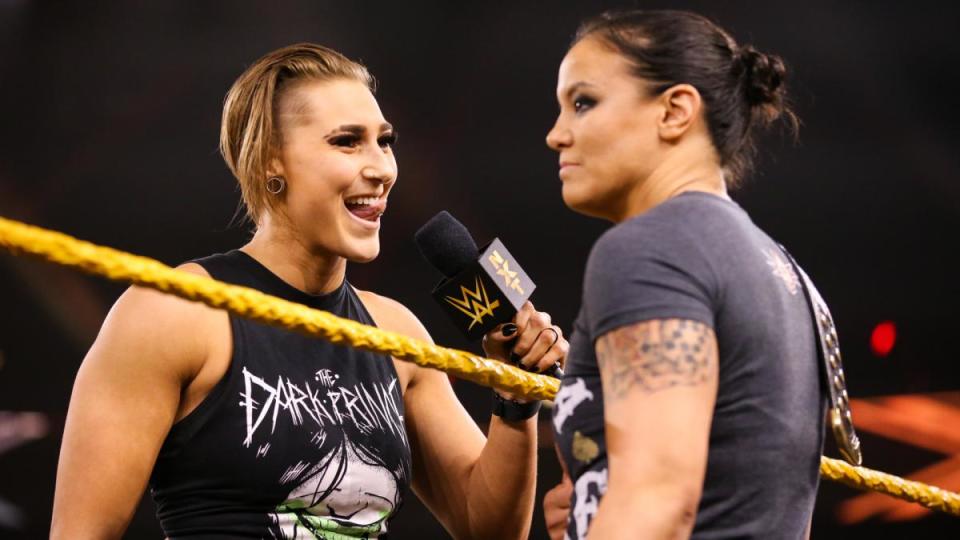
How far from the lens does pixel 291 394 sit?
145cm

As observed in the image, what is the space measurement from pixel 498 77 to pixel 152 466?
73.7 inches

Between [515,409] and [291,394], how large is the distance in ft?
1.10

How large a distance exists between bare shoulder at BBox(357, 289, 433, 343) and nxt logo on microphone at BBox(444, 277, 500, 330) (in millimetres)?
322

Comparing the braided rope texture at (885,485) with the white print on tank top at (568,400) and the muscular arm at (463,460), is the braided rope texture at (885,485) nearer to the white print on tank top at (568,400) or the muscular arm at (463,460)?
the muscular arm at (463,460)

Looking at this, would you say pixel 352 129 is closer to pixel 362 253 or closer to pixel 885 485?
pixel 362 253

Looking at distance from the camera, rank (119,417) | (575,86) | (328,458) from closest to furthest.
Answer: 1. (575,86)
2. (119,417)
3. (328,458)

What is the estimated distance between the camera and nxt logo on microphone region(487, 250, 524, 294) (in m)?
1.41

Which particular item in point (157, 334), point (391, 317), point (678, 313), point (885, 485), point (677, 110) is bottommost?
point (885, 485)

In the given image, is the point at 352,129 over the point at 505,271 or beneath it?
over

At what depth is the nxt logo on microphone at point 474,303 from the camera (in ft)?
4.64

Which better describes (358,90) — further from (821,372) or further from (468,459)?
(821,372)

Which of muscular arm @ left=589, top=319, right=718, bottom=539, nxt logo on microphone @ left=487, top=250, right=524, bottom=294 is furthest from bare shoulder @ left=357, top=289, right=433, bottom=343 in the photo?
muscular arm @ left=589, top=319, right=718, bottom=539

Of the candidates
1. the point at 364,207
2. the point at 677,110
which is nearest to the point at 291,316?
the point at 677,110

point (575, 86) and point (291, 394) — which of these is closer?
point (575, 86)
